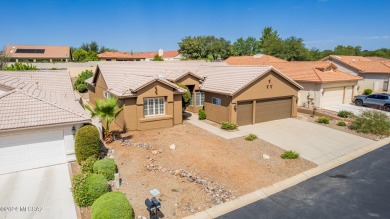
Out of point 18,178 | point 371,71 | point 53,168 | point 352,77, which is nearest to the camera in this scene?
Answer: point 18,178

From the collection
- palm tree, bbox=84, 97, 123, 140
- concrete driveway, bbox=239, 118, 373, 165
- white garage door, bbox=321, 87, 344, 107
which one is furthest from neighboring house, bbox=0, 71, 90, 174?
white garage door, bbox=321, 87, 344, 107

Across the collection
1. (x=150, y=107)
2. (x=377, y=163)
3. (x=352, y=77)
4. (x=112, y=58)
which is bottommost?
(x=377, y=163)

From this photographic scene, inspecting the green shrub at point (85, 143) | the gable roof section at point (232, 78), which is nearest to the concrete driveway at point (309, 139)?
the gable roof section at point (232, 78)

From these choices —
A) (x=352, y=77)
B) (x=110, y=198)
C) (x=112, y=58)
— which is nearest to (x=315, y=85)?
(x=352, y=77)

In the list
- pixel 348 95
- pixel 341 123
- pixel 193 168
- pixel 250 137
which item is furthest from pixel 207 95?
pixel 348 95

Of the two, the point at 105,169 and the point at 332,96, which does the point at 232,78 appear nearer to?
the point at 105,169

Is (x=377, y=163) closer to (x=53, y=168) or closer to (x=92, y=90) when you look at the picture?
(x=53, y=168)
